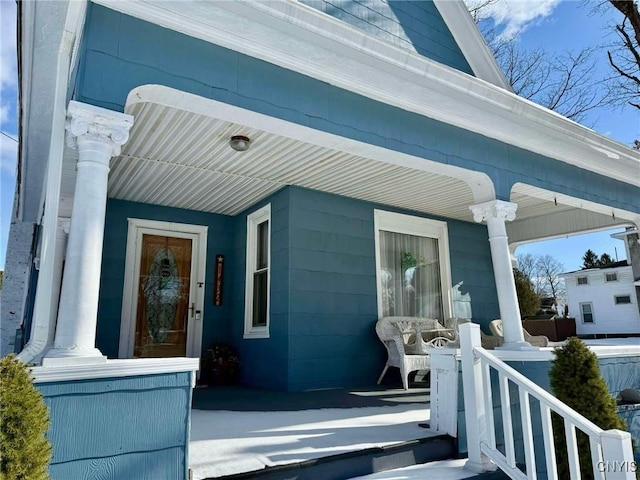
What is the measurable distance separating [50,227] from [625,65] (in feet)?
35.3

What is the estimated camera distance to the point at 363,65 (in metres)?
3.45

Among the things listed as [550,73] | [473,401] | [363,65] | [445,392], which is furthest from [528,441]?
[550,73]

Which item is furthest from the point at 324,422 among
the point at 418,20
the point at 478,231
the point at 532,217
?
the point at 532,217

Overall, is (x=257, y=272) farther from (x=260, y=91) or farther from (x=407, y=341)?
(x=260, y=91)

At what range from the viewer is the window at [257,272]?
18.9ft

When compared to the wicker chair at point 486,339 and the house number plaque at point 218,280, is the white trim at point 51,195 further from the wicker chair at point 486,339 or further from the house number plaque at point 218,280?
the wicker chair at point 486,339

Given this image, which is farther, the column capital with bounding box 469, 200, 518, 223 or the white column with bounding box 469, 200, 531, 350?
the column capital with bounding box 469, 200, 518, 223

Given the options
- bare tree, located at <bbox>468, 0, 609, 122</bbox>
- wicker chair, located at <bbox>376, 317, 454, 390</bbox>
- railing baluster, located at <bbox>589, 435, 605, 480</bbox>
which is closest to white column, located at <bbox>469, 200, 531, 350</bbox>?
wicker chair, located at <bbox>376, 317, 454, 390</bbox>

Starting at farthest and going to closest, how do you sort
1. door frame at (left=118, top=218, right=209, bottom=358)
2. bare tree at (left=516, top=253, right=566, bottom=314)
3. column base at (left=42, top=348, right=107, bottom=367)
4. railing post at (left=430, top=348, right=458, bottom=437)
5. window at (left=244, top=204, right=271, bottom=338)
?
bare tree at (left=516, top=253, right=566, bottom=314) → window at (left=244, top=204, right=271, bottom=338) → door frame at (left=118, top=218, right=209, bottom=358) → railing post at (left=430, top=348, right=458, bottom=437) → column base at (left=42, top=348, right=107, bottom=367)

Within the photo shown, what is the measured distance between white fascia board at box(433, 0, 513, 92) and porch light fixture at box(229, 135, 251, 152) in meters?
2.61

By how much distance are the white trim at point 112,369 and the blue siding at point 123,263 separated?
3.77 metres

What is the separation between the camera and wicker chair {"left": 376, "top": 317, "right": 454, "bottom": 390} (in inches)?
201

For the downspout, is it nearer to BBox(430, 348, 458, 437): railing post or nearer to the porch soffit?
BBox(430, 348, 458, 437): railing post

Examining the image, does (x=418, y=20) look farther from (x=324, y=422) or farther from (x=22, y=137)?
(x=22, y=137)
